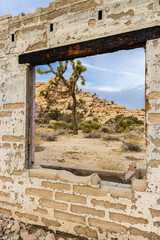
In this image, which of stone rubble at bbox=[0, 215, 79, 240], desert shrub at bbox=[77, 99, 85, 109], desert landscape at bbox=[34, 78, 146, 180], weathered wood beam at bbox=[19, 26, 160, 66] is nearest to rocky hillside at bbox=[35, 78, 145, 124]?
desert shrub at bbox=[77, 99, 85, 109]

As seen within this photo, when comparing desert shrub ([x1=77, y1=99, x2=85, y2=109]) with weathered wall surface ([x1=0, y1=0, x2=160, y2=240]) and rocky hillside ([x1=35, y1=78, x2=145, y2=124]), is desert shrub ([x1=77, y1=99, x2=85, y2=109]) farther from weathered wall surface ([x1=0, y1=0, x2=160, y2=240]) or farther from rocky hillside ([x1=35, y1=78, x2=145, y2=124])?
weathered wall surface ([x1=0, y1=0, x2=160, y2=240])

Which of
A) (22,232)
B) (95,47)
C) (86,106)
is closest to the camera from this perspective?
(95,47)

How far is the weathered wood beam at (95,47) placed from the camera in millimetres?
1969

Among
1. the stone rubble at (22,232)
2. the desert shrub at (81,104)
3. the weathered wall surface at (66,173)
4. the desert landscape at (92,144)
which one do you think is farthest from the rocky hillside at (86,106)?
the stone rubble at (22,232)

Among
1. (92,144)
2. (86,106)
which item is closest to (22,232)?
(92,144)

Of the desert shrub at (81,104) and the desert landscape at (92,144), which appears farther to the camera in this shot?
the desert shrub at (81,104)

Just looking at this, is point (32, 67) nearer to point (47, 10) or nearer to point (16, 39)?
point (16, 39)

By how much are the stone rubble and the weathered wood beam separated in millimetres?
2423

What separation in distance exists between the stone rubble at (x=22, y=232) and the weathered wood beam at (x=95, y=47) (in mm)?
2423

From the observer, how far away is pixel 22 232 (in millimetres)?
2311

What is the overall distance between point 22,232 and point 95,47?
2669mm

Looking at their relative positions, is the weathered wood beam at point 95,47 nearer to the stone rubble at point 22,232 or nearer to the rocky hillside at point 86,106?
the stone rubble at point 22,232

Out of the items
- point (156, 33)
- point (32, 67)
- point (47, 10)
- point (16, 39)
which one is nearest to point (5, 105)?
point (32, 67)

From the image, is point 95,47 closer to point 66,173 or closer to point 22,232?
point 66,173
